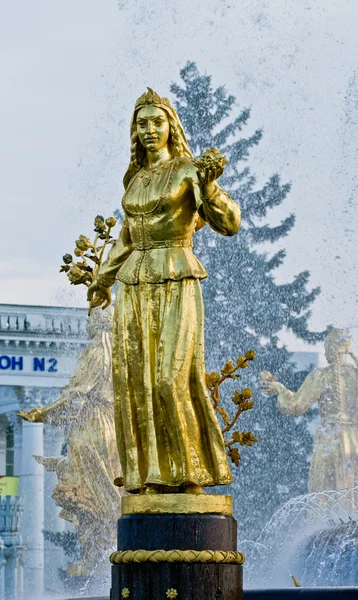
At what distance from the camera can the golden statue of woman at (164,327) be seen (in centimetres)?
903

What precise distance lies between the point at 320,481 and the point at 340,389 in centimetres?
156

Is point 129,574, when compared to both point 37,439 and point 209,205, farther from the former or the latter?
point 37,439

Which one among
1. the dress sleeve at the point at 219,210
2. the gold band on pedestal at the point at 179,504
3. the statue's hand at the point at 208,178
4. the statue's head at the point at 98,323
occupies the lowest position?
the gold band on pedestal at the point at 179,504

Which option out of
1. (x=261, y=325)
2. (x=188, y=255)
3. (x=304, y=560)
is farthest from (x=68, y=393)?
(x=188, y=255)

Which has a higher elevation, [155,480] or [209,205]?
[209,205]

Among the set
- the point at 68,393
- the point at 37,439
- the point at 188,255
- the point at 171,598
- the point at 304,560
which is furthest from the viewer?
the point at 37,439

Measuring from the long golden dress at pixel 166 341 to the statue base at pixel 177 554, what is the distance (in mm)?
171

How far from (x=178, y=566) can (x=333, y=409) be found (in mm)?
16005

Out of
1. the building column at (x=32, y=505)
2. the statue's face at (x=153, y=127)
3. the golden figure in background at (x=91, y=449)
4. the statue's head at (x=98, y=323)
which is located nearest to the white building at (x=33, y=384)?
the building column at (x=32, y=505)

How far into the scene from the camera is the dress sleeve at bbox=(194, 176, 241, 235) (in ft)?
30.2

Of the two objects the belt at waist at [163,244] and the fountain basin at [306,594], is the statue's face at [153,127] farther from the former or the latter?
the fountain basin at [306,594]

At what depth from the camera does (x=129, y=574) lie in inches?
348

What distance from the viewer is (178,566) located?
8.73 m

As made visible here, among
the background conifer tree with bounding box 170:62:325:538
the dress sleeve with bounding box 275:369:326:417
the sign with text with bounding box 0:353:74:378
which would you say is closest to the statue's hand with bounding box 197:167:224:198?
the dress sleeve with bounding box 275:369:326:417
